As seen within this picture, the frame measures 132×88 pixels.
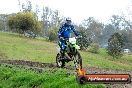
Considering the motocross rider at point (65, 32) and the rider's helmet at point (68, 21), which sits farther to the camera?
the motocross rider at point (65, 32)

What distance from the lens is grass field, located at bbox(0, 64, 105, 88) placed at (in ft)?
48.5

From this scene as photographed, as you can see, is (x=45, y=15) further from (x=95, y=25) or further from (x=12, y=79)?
(x=12, y=79)

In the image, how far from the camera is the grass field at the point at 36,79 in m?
14.8

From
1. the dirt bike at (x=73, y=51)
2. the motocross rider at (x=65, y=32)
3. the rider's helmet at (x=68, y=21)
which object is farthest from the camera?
the motocross rider at (x=65, y=32)

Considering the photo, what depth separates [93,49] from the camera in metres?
71.4

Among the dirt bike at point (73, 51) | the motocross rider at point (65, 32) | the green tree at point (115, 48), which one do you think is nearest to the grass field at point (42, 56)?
the green tree at point (115, 48)

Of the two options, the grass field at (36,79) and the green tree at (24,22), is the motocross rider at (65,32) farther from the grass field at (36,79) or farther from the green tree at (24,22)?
the green tree at (24,22)

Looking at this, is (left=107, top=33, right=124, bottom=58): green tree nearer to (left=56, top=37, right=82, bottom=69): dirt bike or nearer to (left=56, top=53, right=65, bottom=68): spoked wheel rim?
(left=56, top=53, right=65, bottom=68): spoked wheel rim

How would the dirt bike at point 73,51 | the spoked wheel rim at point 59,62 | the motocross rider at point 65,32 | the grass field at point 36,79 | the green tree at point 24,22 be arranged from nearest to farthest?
the grass field at point 36,79 → the dirt bike at point 73,51 → the motocross rider at point 65,32 → the spoked wheel rim at point 59,62 → the green tree at point 24,22

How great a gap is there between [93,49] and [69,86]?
57.7 m

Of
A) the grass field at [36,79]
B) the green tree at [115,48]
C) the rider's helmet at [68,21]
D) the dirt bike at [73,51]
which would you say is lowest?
the green tree at [115,48]

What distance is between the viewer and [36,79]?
16953mm

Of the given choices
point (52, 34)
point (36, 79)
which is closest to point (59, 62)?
point (36, 79)

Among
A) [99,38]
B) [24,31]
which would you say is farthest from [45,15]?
[24,31]
